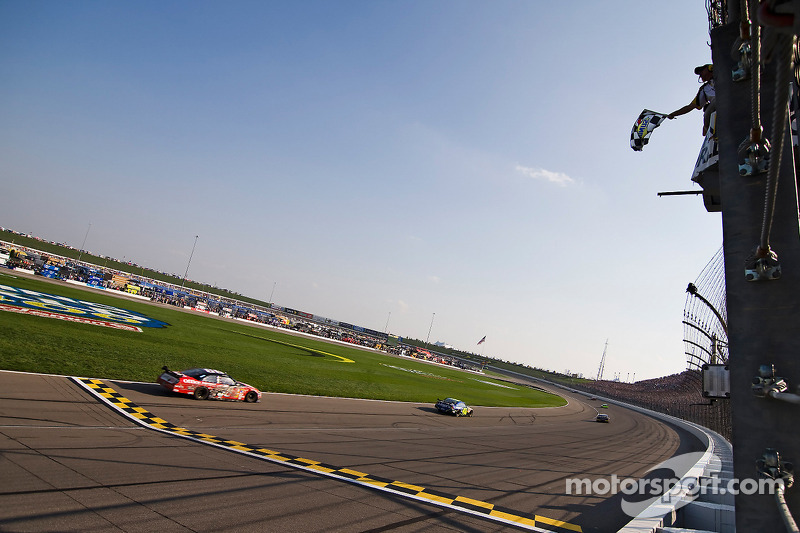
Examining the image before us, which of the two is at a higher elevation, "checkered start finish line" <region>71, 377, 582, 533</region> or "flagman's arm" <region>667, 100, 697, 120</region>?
"flagman's arm" <region>667, 100, 697, 120</region>

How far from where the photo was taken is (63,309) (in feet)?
96.6

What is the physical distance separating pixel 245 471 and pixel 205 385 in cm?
920

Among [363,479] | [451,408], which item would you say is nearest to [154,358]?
[451,408]

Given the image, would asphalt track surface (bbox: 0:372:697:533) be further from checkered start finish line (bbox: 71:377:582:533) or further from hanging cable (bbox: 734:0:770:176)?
hanging cable (bbox: 734:0:770:176)

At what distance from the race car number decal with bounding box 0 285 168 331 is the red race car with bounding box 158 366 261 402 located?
51.8 ft

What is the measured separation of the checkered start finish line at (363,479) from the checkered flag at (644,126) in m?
6.62

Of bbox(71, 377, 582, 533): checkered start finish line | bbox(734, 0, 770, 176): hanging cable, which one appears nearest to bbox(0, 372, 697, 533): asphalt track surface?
bbox(71, 377, 582, 533): checkered start finish line

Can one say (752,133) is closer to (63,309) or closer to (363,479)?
(363,479)

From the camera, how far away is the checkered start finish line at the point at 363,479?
7.87 meters

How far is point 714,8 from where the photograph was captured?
12.9ft

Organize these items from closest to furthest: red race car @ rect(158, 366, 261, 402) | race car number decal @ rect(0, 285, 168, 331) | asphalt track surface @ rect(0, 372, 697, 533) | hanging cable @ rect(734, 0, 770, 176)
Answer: hanging cable @ rect(734, 0, 770, 176)
asphalt track surface @ rect(0, 372, 697, 533)
red race car @ rect(158, 366, 261, 402)
race car number decal @ rect(0, 285, 168, 331)

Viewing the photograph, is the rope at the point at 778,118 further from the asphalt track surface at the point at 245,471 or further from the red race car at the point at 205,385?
the red race car at the point at 205,385

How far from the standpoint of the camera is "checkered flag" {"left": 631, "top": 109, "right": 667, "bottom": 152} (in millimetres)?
5723

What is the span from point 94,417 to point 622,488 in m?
14.7
